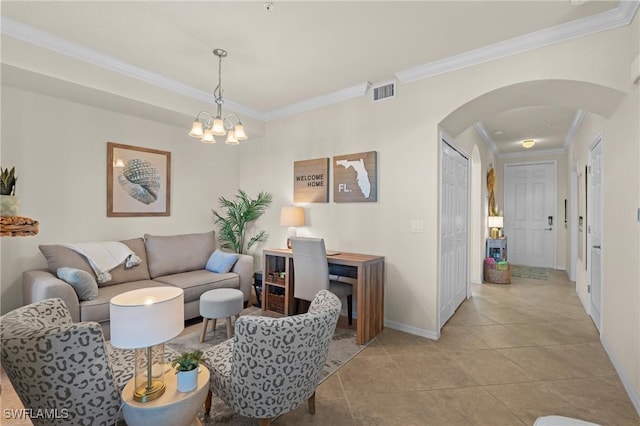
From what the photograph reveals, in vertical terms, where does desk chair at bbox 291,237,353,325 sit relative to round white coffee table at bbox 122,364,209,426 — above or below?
above

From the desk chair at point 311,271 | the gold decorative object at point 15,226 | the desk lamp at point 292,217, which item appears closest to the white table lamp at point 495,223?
the desk chair at point 311,271

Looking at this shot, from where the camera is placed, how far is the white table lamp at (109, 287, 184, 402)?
4.26 feet

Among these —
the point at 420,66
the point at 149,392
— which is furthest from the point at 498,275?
the point at 149,392

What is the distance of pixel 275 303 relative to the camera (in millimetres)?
3693

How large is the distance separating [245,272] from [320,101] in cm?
244

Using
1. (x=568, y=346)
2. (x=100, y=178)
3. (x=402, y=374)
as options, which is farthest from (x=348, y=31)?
(x=568, y=346)

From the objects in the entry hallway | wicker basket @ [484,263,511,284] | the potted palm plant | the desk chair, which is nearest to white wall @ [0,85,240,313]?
the potted palm plant

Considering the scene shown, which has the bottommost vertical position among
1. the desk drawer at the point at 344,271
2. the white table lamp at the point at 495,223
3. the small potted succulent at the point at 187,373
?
the small potted succulent at the point at 187,373

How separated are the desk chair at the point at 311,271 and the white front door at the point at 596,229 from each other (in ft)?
8.80

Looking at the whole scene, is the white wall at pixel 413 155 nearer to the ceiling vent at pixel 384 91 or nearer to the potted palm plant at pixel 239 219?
the ceiling vent at pixel 384 91

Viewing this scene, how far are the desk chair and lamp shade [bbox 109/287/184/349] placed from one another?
5.84ft

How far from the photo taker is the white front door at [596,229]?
10.3 ft

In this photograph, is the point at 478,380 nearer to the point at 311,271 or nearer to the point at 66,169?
the point at 311,271

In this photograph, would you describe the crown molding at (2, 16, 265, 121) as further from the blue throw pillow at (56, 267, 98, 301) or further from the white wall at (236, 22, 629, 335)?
the blue throw pillow at (56, 267, 98, 301)
